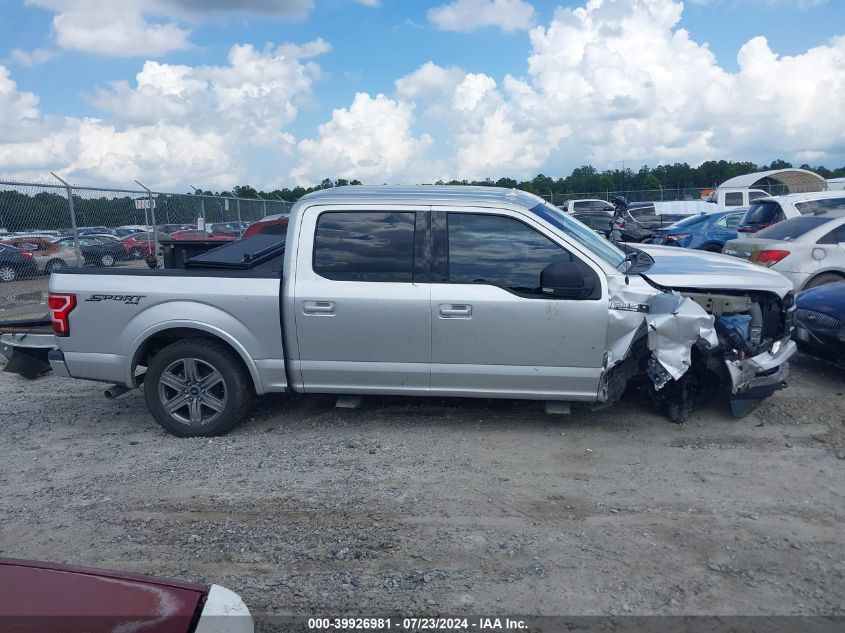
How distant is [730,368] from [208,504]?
3.88 metres

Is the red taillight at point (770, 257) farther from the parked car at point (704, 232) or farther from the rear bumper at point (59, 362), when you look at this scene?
the rear bumper at point (59, 362)

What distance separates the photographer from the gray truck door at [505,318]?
4977 mm

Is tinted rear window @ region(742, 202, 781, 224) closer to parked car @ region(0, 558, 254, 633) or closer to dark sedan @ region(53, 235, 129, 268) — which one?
dark sedan @ region(53, 235, 129, 268)

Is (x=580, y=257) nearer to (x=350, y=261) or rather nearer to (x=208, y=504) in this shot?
(x=350, y=261)

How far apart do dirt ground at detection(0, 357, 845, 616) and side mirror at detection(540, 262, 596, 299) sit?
115 cm

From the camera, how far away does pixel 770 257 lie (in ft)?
30.0

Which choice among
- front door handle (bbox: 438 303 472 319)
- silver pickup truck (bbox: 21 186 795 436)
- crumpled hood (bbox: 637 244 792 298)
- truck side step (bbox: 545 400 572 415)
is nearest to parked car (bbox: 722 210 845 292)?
crumpled hood (bbox: 637 244 792 298)

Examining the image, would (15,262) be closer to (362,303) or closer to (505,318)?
(362,303)

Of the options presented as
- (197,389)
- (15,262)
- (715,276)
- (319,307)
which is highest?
(715,276)

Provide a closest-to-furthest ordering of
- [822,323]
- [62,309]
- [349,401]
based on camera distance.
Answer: [62,309] → [349,401] → [822,323]

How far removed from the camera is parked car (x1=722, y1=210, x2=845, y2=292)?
880 cm

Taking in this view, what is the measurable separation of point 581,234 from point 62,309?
4.19m

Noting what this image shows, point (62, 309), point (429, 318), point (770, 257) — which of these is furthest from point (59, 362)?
point (770, 257)

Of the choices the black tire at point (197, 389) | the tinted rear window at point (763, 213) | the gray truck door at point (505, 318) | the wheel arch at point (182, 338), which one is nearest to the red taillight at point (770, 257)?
the tinted rear window at point (763, 213)
